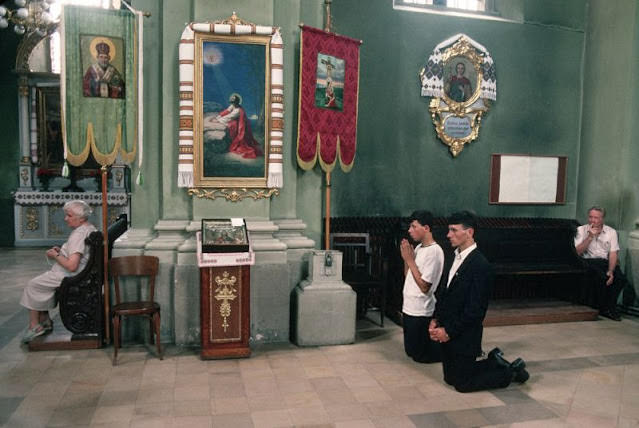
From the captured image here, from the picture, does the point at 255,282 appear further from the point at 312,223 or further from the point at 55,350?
the point at 55,350

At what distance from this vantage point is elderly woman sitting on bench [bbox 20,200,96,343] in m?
5.50

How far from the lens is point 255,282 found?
5703mm

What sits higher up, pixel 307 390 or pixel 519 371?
pixel 519 371

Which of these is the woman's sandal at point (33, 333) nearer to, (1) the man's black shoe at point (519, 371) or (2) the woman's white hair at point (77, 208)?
(2) the woman's white hair at point (77, 208)

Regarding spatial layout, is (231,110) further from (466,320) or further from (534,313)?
(534,313)

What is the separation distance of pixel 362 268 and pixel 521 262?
2.12 meters

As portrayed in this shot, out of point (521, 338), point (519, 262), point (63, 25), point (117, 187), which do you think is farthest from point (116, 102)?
point (117, 187)

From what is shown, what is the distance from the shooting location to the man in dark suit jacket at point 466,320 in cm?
440

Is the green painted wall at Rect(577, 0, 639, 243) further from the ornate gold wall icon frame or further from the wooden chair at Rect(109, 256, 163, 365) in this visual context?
the wooden chair at Rect(109, 256, 163, 365)

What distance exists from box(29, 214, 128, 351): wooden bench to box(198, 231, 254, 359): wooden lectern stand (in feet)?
3.54

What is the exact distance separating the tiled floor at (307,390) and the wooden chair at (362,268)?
2.92 ft

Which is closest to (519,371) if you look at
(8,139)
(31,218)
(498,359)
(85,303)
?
(498,359)

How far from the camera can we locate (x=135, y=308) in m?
Result: 5.13

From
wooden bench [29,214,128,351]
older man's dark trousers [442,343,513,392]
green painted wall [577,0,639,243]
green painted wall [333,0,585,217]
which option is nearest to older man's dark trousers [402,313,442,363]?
older man's dark trousers [442,343,513,392]
